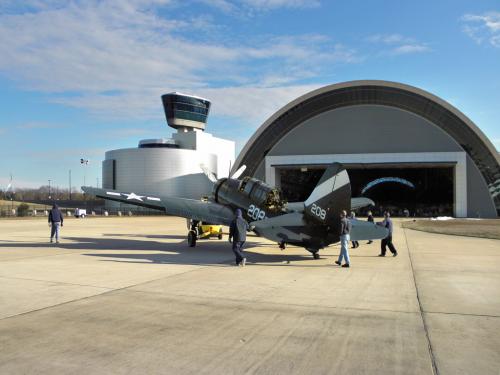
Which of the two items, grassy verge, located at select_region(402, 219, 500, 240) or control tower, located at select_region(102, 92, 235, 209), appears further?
control tower, located at select_region(102, 92, 235, 209)

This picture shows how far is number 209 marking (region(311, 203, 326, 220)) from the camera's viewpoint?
1377cm

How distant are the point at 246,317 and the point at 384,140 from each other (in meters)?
53.4

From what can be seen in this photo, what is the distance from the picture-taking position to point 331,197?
13781 mm

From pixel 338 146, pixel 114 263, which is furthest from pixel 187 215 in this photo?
pixel 338 146

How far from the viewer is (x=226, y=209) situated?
18.4 meters

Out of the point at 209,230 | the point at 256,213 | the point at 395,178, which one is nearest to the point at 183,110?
the point at 395,178

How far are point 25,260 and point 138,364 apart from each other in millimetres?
10629

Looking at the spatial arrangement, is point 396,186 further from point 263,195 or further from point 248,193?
point 263,195

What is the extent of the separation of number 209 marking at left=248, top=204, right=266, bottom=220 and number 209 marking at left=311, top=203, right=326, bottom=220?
11.3 ft

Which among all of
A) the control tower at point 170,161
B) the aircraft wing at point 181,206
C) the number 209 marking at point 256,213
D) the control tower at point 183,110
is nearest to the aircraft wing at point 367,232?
the number 209 marking at point 256,213

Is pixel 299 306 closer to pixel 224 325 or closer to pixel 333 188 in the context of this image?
pixel 224 325

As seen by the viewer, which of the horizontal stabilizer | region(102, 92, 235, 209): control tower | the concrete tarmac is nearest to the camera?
the concrete tarmac

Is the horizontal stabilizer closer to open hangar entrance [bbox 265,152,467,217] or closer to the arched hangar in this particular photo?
open hangar entrance [bbox 265,152,467,217]

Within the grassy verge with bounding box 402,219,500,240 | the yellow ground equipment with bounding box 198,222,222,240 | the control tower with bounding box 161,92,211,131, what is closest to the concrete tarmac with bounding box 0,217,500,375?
the yellow ground equipment with bounding box 198,222,222,240
